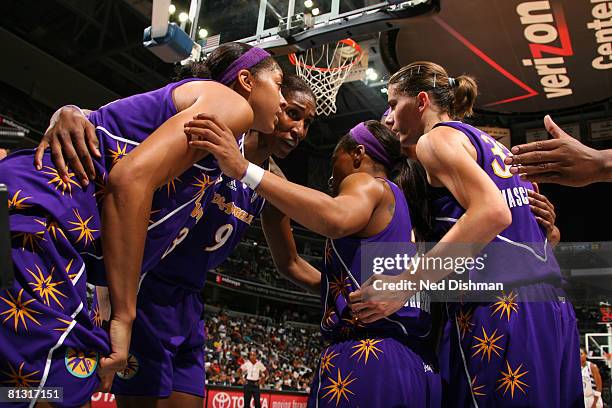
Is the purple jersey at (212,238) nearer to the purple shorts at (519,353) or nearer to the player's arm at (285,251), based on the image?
the player's arm at (285,251)

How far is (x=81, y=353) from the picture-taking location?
1506mm

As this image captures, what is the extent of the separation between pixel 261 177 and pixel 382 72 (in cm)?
1252

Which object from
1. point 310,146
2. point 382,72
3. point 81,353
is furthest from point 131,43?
point 81,353

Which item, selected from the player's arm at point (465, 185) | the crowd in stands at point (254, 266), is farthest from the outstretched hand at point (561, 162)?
the crowd in stands at point (254, 266)

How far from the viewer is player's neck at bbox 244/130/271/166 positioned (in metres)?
3.16

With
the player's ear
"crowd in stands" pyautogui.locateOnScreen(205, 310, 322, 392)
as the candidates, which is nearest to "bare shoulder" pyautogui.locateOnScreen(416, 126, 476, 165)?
the player's ear

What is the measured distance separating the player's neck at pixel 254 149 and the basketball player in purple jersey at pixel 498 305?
1079mm

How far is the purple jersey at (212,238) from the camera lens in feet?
8.73

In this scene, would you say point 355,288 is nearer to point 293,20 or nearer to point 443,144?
point 443,144

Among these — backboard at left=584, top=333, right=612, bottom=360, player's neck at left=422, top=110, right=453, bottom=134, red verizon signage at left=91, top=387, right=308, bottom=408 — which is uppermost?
player's neck at left=422, top=110, right=453, bottom=134

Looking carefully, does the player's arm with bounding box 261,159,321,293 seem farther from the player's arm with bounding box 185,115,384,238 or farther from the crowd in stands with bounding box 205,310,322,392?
the crowd in stands with bounding box 205,310,322,392

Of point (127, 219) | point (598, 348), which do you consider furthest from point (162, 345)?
point (598, 348)

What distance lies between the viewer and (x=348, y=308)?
2.45 meters

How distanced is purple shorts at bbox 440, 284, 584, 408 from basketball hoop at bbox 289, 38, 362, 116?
5.78 m
